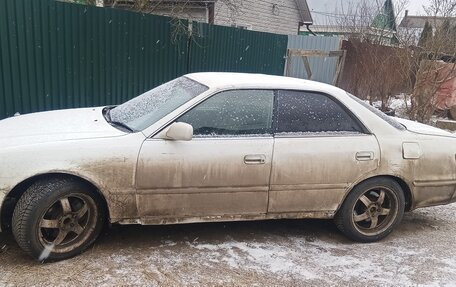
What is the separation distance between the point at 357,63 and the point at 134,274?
11.4 meters

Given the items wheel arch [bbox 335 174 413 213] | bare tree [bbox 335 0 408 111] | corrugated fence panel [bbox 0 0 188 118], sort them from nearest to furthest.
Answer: wheel arch [bbox 335 174 413 213] → corrugated fence panel [bbox 0 0 188 118] → bare tree [bbox 335 0 408 111]

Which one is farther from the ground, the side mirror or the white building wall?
the white building wall

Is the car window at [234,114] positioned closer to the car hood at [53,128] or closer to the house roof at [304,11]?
the car hood at [53,128]

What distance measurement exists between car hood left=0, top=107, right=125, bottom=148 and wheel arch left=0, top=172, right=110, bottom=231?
285 mm

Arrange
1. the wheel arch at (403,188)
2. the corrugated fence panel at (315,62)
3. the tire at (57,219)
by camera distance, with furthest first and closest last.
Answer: the corrugated fence panel at (315,62), the wheel arch at (403,188), the tire at (57,219)

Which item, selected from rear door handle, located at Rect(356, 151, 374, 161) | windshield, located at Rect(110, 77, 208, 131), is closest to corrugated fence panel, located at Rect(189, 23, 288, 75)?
windshield, located at Rect(110, 77, 208, 131)

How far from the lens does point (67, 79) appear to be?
20.9 feet

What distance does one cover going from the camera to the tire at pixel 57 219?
10.7 ft

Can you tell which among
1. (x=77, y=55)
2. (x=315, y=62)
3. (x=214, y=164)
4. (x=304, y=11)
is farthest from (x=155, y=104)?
(x=304, y=11)

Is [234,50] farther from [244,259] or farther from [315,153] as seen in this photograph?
[244,259]

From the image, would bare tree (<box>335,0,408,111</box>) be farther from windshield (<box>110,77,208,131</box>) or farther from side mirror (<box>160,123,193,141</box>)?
side mirror (<box>160,123,193,141</box>)

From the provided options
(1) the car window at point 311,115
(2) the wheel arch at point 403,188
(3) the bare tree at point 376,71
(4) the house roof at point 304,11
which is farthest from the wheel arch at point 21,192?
(4) the house roof at point 304,11

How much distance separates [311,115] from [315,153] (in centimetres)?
39

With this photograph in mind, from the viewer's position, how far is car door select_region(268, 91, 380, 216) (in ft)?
12.6
